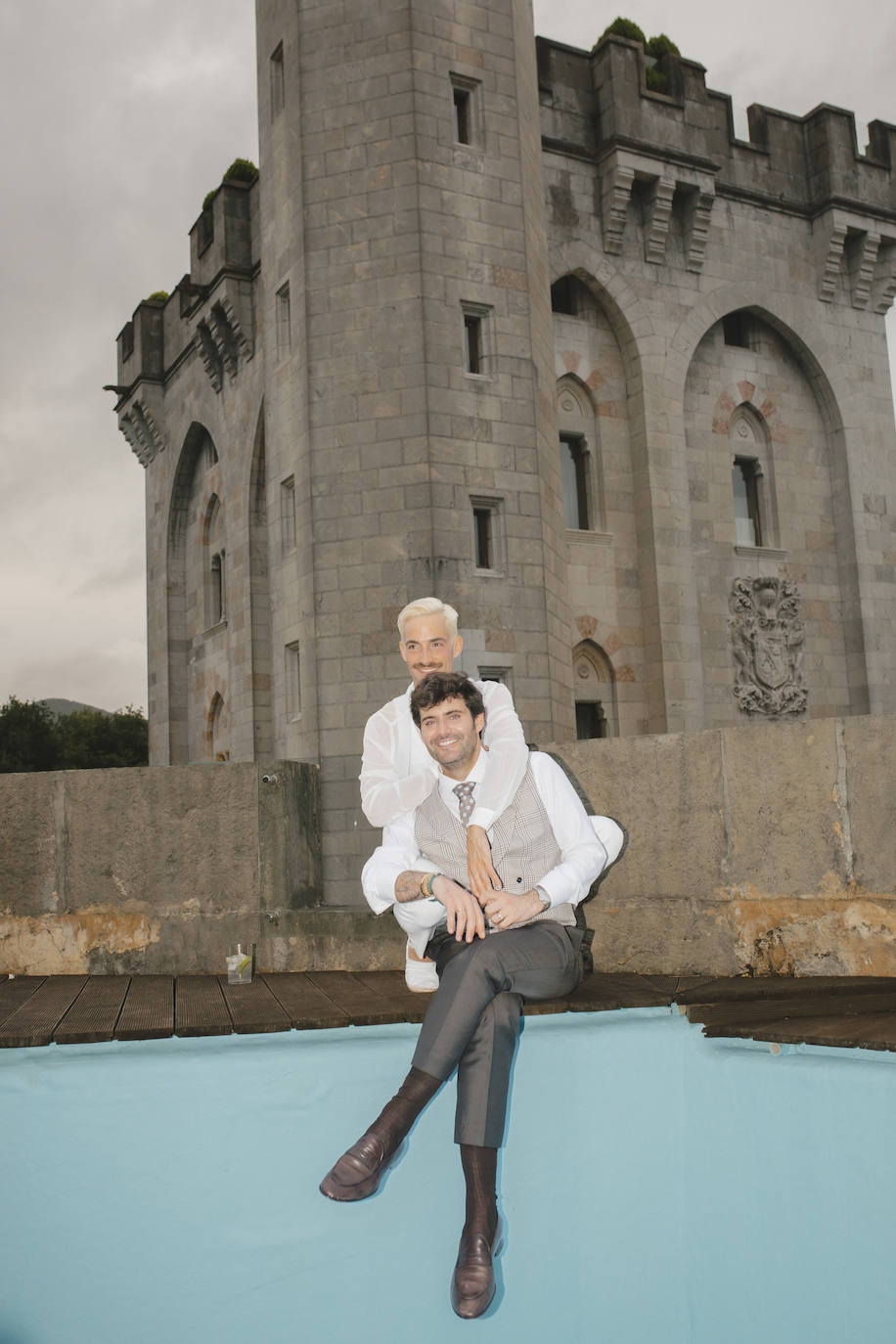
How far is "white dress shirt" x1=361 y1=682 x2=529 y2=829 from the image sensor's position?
370cm

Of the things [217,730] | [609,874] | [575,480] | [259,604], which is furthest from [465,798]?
[217,730]

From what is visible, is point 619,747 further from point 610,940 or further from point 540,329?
point 540,329

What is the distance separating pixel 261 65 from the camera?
14734mm

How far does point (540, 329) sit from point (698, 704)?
630 cm

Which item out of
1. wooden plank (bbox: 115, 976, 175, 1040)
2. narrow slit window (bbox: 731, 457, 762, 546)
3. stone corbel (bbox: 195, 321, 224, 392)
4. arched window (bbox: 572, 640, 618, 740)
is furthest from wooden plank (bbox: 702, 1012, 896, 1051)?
stone corbel (bbox: 195, 321, 224, 392)

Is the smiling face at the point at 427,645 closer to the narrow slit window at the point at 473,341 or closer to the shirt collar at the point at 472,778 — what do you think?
the shirt collar at the point at 472,778

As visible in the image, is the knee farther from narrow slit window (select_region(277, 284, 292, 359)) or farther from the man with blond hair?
narrow slit window (select_region(277, 284, 292, 359))

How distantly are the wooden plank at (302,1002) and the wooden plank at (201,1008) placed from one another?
219mm

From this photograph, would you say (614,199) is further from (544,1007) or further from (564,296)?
(544,1007)

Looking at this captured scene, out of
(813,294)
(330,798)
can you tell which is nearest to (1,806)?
(330,798)

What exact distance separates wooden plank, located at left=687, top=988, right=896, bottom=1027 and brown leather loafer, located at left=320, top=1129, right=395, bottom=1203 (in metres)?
1.19

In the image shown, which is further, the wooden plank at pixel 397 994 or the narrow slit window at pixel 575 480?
the narrow slit window at pixel 575 480

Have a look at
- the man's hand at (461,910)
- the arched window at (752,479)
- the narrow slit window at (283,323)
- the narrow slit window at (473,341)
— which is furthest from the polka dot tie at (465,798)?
the arched window at (752,479)

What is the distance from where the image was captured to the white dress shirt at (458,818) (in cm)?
366
